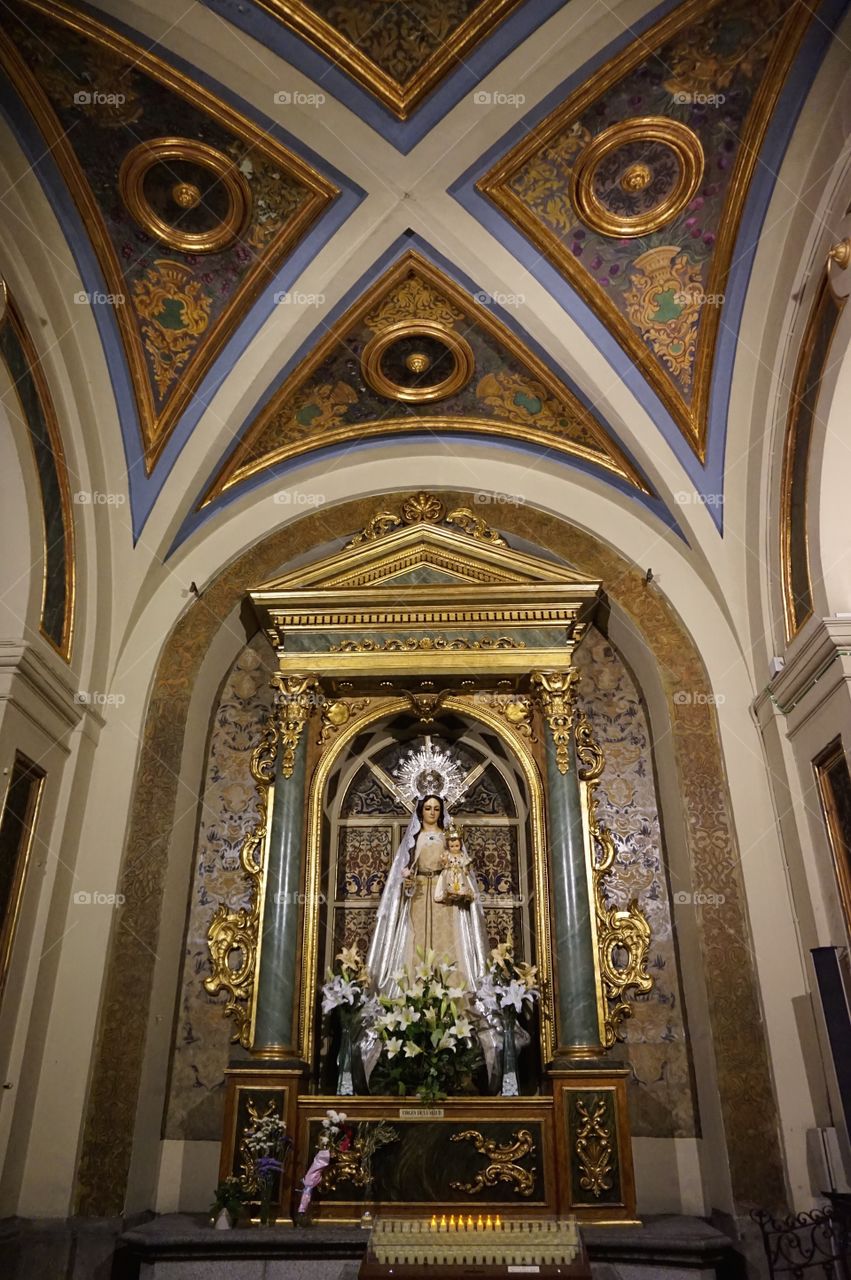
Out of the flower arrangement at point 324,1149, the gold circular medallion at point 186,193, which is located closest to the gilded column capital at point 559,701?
the flower arrangement at point 324,1149

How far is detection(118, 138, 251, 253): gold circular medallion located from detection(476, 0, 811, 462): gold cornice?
165 centimetres

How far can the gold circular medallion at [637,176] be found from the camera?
603 centimetres

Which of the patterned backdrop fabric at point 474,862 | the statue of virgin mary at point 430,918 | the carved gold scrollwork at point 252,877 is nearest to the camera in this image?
the patterned backdrop fabric at point 474,862

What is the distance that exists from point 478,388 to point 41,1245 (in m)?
6.34

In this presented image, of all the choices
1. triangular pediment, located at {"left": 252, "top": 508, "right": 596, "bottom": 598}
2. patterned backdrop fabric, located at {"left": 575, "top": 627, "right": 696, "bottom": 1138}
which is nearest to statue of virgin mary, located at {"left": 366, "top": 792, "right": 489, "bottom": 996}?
patterned backdrop fabric, located at {"left": 575, "top": 627, "right": 696, "bottom": 1138}

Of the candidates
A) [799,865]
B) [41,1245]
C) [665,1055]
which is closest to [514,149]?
[799,865]

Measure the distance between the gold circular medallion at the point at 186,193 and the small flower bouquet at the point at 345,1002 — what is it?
16.1 feet

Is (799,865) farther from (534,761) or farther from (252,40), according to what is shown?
(252,40)

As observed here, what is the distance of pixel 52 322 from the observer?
6.46m

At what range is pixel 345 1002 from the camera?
630 cm

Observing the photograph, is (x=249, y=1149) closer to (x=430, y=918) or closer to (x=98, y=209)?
(x=430, y=918)

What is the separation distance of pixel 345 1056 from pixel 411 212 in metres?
5.56

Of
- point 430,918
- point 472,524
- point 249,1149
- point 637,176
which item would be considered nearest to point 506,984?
point 430,918

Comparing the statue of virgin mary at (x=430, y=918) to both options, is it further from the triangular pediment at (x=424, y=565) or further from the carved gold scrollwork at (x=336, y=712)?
the triangular pediment at (x=424, y=565)
